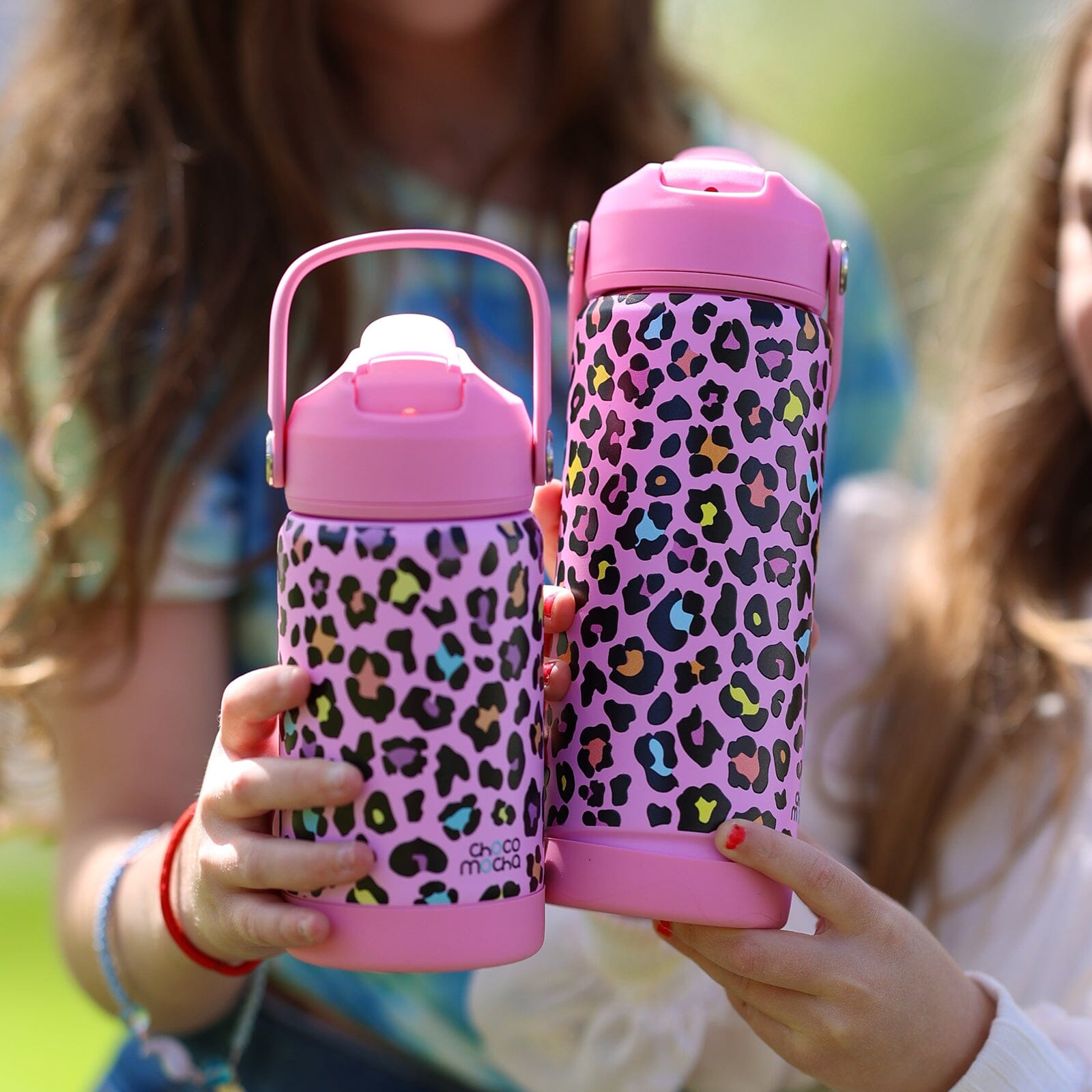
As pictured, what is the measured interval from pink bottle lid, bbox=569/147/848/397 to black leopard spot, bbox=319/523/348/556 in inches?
8.6

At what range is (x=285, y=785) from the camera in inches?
24.8

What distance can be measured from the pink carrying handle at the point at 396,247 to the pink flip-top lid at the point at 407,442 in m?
0.01

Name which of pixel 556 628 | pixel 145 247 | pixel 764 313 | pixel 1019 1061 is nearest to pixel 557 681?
pixel 556 628

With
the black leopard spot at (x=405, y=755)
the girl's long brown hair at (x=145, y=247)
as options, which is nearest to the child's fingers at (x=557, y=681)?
the black leopard spot at (x=405, y=755)

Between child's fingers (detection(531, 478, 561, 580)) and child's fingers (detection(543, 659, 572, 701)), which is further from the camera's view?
child's fingers (detection(531, 478, 561, 580))

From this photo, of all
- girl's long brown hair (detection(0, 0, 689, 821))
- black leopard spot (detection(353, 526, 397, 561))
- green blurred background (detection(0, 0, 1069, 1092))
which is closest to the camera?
black leopard spot (detection(353, 526, 397, 561))

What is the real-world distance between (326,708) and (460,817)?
89 mm

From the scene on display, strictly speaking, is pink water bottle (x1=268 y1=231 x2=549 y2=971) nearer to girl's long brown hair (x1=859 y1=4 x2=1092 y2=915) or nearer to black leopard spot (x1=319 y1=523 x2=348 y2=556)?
black leopard spot (x1=319 y1=523 x2=348 y2=556)

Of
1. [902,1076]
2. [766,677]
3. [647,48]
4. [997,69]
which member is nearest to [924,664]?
[902,1076]

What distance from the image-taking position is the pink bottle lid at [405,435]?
2.03ft

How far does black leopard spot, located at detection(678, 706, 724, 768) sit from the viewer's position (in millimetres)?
663

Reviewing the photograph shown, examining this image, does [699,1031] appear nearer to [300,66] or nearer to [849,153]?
[300,66]

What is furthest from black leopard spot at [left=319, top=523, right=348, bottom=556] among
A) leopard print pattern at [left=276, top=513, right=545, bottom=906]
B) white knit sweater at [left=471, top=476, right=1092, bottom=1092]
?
white knit sweater at [left=471, top=476, right=1092, bottom=1092]

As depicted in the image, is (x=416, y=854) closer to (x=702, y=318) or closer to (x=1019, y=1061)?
(x=702, y=318)
